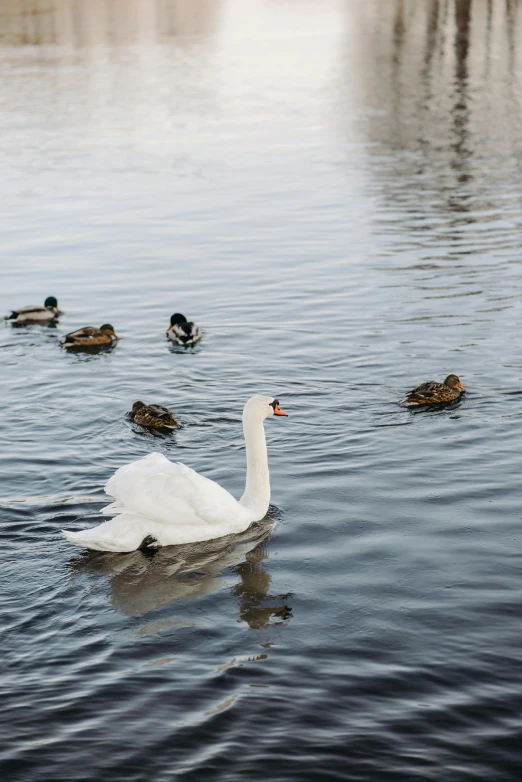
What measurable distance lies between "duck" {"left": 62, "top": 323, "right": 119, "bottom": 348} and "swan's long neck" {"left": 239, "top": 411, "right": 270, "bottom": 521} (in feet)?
24.2

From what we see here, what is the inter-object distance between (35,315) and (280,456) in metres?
8.47

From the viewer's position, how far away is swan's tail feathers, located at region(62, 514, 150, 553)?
11.4 m

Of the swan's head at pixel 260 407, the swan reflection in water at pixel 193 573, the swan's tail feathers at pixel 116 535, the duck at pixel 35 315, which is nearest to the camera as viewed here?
the swan reflection in water at pixel 193 573

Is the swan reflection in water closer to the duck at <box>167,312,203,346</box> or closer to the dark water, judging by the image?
the dark water

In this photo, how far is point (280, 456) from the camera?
14.6m

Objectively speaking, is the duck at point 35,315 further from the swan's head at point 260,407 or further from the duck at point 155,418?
the swan's head at point 260,407

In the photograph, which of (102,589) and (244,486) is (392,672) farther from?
(244,486)

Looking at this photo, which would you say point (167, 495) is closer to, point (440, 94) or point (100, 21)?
point (440, 94)

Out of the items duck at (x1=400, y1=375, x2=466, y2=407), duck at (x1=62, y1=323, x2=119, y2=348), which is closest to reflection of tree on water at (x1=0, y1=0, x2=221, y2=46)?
duck at (x1=62, y1=323, x2=119, y2=348)

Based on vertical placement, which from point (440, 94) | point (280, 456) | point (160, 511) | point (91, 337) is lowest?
point (280, 456)

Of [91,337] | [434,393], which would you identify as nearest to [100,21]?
[91,337]

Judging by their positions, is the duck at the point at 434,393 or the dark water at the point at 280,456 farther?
the duck at the point at 434,393

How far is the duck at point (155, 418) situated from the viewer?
15.3 metres

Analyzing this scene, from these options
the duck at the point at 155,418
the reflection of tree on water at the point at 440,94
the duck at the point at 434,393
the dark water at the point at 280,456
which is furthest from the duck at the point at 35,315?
the reflection of tree on water at the point at 440,94
